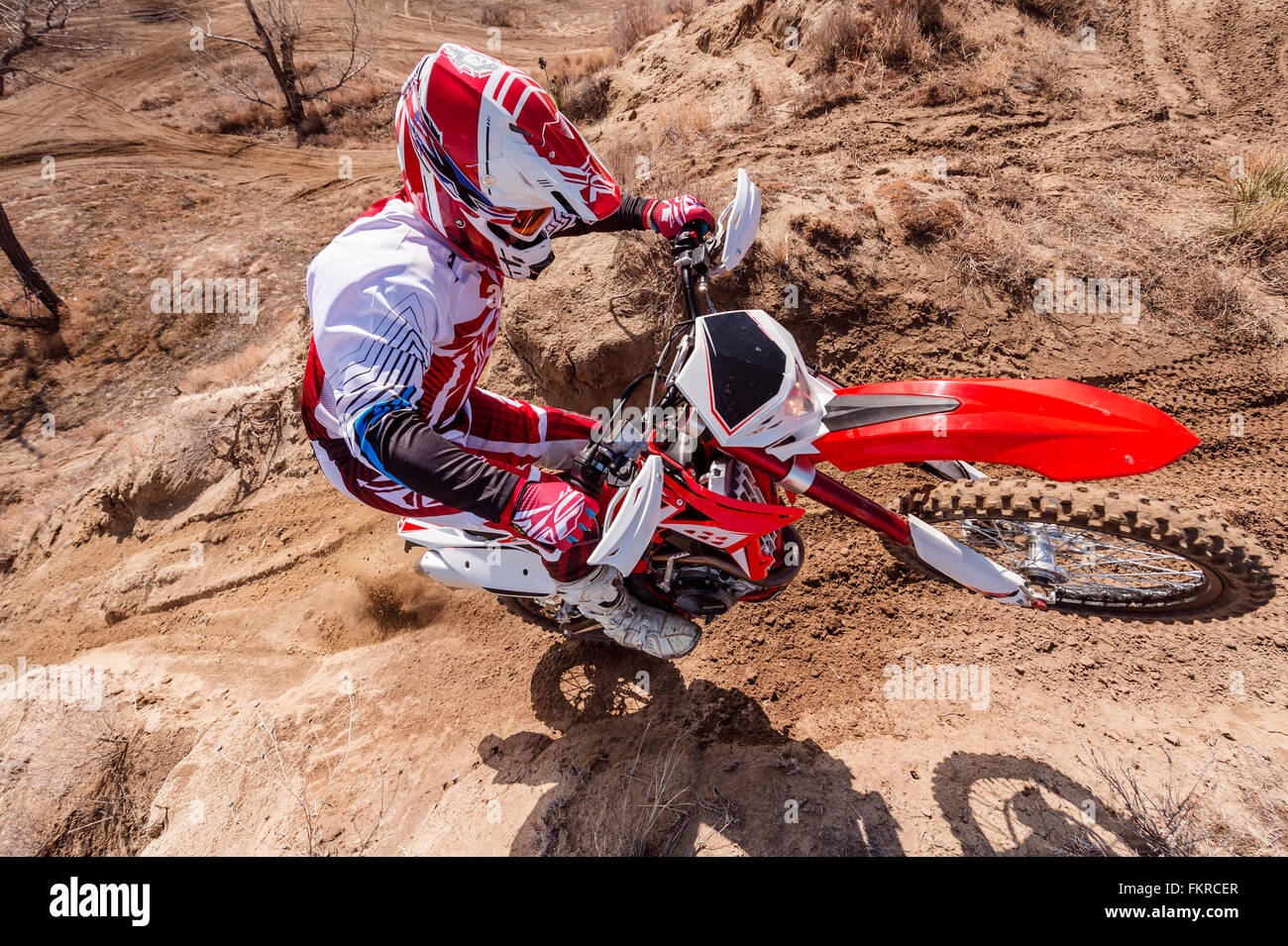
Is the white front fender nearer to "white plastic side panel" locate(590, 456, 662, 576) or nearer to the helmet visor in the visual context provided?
"white plastic side panel" locate(590, 456, 662, 576)

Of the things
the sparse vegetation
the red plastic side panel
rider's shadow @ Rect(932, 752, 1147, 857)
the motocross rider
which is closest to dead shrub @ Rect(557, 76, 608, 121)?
the sparse vegetation

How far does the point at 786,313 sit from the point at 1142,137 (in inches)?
148

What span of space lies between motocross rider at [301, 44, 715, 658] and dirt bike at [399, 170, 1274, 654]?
1.02 feet

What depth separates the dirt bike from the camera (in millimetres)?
2121

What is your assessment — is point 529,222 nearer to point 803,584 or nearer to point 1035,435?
point 1035,435

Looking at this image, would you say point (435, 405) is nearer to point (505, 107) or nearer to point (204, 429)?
point (505, 107)

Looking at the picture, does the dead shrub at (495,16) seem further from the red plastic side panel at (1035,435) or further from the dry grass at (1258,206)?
the red plastic side panel at (1035,435)

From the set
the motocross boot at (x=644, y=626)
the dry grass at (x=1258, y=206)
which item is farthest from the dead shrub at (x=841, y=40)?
the motocross boot at (x=644, y=626)

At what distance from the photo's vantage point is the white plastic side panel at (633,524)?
6.25 feet

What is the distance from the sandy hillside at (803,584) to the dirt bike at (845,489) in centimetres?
70

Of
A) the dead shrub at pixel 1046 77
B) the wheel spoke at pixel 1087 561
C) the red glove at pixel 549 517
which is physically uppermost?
the dead shrub at pixel 1046 77

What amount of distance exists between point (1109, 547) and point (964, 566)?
1.23 metres

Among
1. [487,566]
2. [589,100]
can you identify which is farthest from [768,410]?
[589,100]

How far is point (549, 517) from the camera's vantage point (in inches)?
78.7
